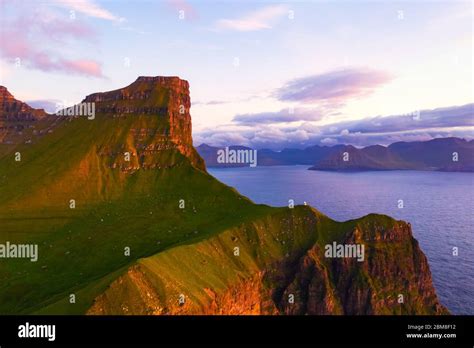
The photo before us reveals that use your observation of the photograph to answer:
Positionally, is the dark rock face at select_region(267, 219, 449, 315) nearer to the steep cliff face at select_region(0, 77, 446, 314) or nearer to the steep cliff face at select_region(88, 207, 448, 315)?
the steep cliff face at select_region(88, 207, 448, 315)

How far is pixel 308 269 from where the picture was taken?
153625 mm

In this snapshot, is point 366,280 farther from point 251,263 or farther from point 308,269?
point 251,263

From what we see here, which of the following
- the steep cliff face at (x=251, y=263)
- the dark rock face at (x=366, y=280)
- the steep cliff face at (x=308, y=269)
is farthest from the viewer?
the dark rock face at (x=366, y=280)

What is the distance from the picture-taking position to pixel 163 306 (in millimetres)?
92875

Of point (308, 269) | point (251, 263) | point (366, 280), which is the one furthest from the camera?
point (366, 280)

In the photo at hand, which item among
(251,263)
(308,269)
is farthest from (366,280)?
(251,263)

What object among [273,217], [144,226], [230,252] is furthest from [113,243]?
[273,217]

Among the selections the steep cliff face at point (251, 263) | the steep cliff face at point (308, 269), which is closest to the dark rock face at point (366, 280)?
the steep cliff face at point (308, 269)

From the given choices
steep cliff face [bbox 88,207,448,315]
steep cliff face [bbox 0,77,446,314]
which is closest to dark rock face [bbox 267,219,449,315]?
steep cliff face [bbox 88,207,448,315]

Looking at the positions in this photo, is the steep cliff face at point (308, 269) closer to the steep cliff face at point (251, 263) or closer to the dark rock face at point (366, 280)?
the dark rock face at point (366, 280)

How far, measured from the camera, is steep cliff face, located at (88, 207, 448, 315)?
13050 centimetres

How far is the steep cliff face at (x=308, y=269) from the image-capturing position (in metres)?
130
